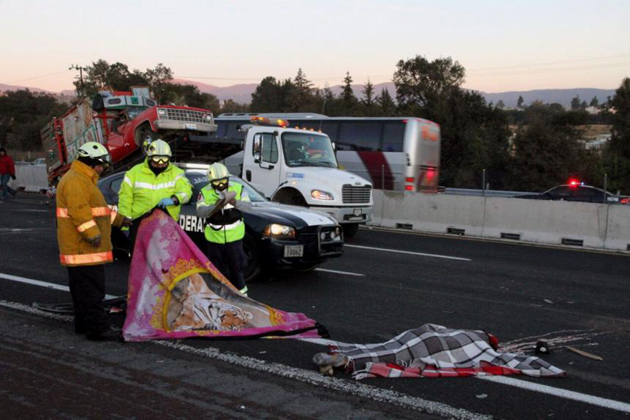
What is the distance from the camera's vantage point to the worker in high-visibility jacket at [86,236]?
19.9 feet

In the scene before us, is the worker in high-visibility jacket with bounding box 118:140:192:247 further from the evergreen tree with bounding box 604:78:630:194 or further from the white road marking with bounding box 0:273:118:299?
the evergreen tree with bounding box 604:78:630:194

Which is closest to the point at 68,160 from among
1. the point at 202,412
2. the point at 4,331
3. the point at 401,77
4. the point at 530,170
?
the point at 4,331

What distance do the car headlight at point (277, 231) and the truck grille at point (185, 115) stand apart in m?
7.81

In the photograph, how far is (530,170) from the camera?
4653 centimetres

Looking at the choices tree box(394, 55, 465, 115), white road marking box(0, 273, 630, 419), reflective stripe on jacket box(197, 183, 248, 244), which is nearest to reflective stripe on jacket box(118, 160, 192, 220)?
reflective stripe on jacket box(197, 183, 248, 244)

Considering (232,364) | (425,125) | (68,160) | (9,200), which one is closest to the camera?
(232,364)

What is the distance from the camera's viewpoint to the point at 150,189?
713 centimetres

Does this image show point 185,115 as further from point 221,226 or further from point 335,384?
point 335,384

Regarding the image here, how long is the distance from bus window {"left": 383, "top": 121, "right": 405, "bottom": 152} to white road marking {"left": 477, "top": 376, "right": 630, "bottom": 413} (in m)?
20.2

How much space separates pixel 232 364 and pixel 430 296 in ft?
12.7

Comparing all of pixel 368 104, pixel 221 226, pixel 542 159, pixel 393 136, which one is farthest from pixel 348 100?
pixel 221 226

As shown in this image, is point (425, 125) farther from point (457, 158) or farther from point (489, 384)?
point (457, 158)

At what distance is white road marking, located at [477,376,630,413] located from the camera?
4.88m

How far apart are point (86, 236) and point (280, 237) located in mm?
3426
